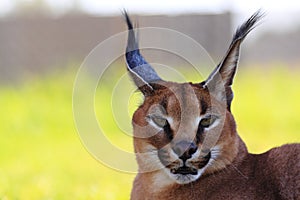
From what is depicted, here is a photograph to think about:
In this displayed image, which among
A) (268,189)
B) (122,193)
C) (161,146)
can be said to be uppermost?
(161,146)

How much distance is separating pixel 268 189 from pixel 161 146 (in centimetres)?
48

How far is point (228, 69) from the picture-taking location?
3359 millimetres

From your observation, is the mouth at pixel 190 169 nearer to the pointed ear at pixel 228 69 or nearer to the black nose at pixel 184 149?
the black nose at pixel 184 149

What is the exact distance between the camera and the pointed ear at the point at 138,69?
3445 mm

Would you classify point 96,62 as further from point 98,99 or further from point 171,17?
point 171,17

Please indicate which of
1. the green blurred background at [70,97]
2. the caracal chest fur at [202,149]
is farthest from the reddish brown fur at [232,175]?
the green blurred background at [70,97]

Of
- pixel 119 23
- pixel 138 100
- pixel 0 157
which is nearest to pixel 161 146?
pixel 138 100

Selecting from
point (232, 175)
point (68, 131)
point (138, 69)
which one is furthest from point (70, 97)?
point (232, 175)

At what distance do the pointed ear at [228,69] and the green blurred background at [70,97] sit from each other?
0.35 metres

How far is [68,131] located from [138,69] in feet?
14.9

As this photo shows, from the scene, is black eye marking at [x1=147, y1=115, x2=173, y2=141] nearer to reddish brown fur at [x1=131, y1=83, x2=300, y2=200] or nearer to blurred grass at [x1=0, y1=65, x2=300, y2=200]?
reddish brown fur at [x1=131, y1=83, x2=300, y2=200]

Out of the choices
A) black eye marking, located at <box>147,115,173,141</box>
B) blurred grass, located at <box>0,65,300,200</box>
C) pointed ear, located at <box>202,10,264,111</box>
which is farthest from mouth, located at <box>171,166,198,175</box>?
blurred grass, located at <box>0,65,300,200</box>

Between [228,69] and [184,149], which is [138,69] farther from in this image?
[184,149]

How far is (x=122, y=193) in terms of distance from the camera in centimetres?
473
